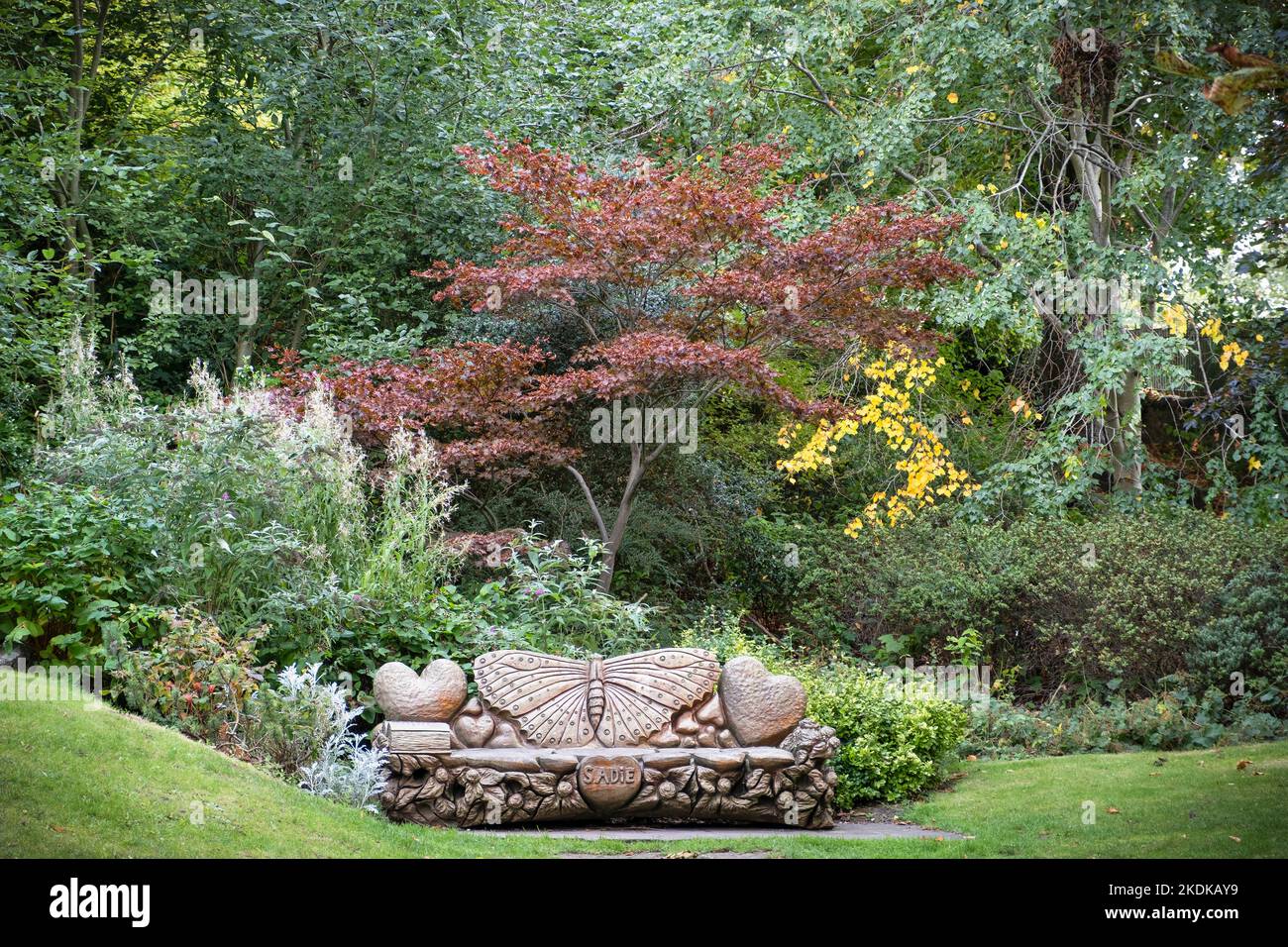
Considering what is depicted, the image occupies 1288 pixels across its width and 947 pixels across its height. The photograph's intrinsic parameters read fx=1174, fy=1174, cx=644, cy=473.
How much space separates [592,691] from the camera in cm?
636

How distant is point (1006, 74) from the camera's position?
1027 centimetres

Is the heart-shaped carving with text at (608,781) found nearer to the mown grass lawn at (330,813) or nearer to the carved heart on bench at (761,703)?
the mown grass lawn at (330,813)

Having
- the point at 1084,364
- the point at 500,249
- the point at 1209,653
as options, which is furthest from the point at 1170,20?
the point at 500,249

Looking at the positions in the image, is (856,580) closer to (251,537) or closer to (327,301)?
(251,537)

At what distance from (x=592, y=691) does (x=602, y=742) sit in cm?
28

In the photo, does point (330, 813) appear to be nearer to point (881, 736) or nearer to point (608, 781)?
point (608, 781)

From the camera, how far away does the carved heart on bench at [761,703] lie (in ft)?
20.4
